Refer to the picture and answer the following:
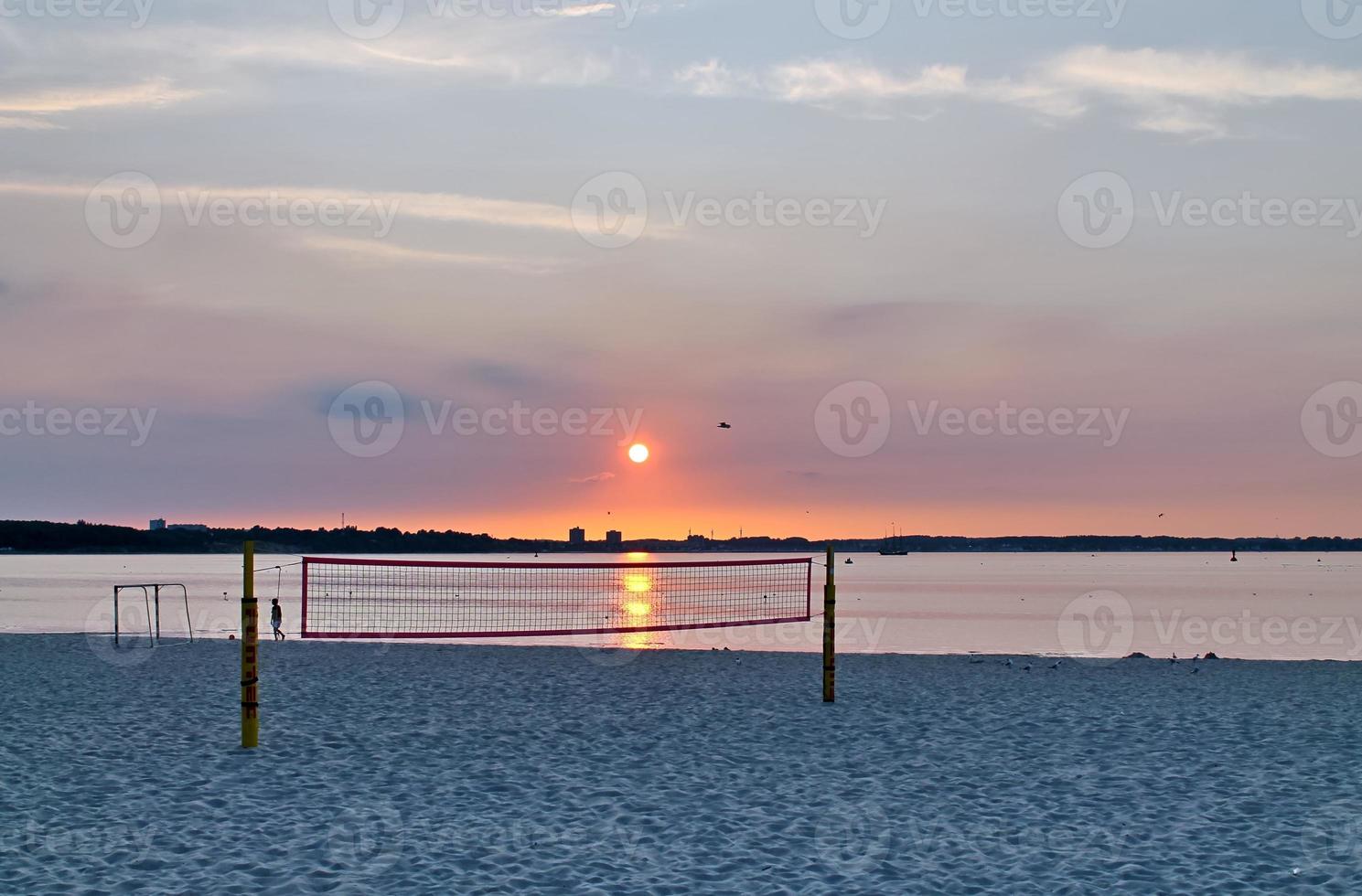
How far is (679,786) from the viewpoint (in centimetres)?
959

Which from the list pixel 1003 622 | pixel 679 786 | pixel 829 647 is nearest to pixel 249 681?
pixel 679 786

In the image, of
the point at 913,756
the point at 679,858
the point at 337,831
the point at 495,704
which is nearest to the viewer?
the point at 679,858

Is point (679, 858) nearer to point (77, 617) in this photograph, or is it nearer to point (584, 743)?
point (584, 743)

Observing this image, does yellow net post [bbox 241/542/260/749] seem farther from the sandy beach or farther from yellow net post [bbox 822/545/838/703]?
yellow net post [bbox 822/545/838/703]

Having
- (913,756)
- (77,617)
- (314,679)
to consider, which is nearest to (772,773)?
(913,756)

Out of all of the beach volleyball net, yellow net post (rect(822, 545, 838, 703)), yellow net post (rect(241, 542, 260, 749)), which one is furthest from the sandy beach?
the beach volleyball net

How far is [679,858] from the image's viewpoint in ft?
24.1

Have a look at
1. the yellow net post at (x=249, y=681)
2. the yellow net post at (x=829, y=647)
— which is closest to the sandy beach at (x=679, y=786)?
the yellow net post at (x=249, y=681)

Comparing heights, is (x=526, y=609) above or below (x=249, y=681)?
below

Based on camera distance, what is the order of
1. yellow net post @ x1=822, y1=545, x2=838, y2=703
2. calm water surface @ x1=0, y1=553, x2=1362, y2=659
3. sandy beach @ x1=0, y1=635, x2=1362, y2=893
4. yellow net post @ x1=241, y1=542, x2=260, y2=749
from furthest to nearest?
1. calm water surface @ x1=0, y1=553, x2=1362, y2=659
2. yellow net post @ x1=822, y1=545, x2=838, y2=703
3. yellow net post @ x1=241, y1=542, x2=260, y2=749
4. sandy beach @ x1=0, y1=635, x2=1362, y2=893

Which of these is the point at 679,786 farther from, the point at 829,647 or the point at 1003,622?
the point at 1003,622

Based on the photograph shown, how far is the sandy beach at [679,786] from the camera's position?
278 inches

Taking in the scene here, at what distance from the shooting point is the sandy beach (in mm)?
7059

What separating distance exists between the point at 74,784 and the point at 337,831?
2.84 metres
